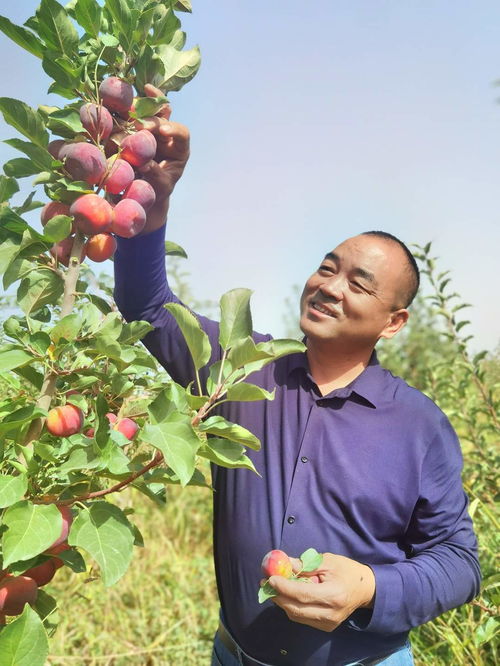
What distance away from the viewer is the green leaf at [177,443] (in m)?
0.81

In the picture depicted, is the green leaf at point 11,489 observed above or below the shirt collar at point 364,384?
below

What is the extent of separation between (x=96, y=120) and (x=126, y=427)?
1.56 feet

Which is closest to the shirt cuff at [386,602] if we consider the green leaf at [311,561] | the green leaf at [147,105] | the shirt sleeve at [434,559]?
the shirt sleeve at [434,559]

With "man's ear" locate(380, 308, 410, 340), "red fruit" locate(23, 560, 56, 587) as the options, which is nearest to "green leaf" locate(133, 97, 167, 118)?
"red fruit" locate(23, 560, 56, 587)

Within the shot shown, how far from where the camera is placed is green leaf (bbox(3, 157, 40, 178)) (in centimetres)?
106

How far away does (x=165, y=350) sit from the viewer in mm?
1563

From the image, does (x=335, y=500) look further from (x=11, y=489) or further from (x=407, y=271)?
(x=11, y=489)

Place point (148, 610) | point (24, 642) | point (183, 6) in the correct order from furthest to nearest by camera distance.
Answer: point (148, 610)
point (183, 6)
point (24, 642)

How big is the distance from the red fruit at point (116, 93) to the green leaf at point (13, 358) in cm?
42

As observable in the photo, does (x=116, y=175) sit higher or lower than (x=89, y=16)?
lower

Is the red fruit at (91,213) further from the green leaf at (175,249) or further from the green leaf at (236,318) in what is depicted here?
the green leaf at (175,249)

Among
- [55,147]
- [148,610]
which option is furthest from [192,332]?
[148,610]

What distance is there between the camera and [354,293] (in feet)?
5.24

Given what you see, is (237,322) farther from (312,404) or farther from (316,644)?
(316,644)
